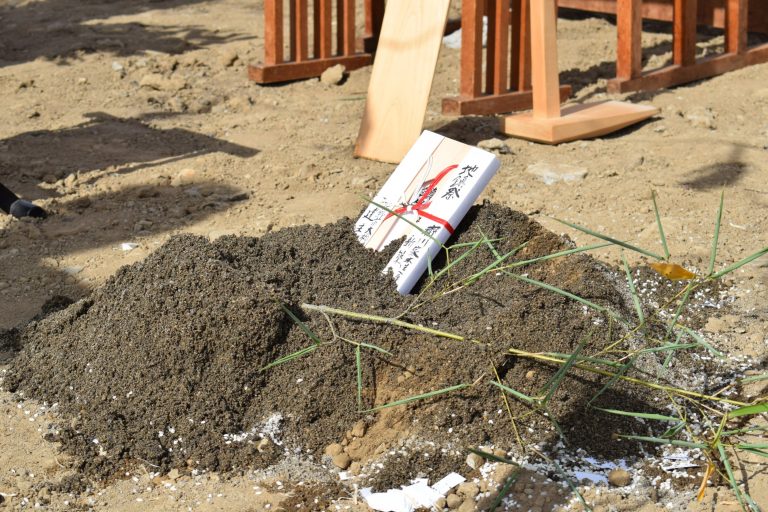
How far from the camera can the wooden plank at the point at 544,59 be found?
5.18 metres

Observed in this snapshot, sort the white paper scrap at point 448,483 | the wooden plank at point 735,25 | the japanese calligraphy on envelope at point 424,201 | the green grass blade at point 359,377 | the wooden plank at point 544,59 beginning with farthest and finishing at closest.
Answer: the wooden plank at point 735,25 < the wooden plank at point 544,59 < the japanese calligraphy on envelope at point 424,201 < the green grass blade at point 359,377 < the white paper scrap at point 448,483

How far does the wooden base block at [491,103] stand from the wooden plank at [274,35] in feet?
5.13

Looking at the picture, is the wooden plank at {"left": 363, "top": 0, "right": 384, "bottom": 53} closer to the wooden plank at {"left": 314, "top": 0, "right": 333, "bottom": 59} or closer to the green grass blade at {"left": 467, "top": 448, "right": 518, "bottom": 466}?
the wooden plank at {"left": 314, "top": 0, "right": 333, "bottom": 59}

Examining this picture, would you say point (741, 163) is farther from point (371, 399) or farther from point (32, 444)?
point (32, 444)

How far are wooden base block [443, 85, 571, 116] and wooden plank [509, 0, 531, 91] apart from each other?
9cm

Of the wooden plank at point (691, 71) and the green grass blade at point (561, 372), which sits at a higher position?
the green grass blade at point (561, 372)

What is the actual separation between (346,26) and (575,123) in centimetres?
234

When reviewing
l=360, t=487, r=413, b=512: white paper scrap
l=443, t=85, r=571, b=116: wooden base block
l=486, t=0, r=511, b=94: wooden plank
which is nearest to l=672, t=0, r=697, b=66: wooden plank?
l=443, t=85, r=571, b=116: wooden base block

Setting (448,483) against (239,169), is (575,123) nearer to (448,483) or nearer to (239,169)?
(239,169)

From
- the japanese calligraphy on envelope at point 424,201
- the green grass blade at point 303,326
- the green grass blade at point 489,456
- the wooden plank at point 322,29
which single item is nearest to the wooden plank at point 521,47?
the wooden plank at point 322,29

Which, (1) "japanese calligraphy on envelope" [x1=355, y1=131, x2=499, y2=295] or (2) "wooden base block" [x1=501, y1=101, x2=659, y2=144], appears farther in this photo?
(2) "wooden base block" [x1=501, y1=101, x2=659, y2=144]

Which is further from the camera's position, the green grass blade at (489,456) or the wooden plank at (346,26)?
the wooden plank at (346,26)

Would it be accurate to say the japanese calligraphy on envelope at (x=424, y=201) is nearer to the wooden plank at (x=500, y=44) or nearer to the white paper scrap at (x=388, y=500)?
the white paper scrap at (x=388, y=500)

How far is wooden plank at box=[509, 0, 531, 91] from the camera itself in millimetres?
5969
